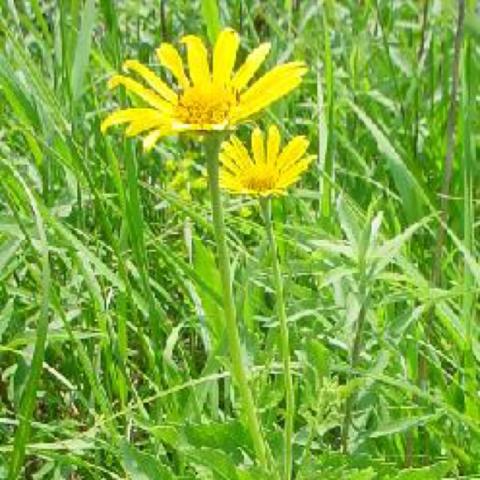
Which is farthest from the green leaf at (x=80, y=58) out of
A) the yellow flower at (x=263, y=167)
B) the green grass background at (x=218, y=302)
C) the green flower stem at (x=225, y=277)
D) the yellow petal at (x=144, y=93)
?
the green flower stem at (x=225, y=277)

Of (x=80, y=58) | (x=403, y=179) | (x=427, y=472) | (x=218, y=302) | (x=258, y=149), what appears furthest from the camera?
(x=403, y=179)

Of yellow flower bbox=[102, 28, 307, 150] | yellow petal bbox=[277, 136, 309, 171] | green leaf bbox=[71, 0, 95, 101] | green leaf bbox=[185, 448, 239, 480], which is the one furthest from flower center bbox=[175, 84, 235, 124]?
green leaf bbox=[71, 0, 95, 101]

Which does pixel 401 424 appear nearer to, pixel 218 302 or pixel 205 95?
pixel 218 302

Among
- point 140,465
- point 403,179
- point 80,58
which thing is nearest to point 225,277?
point 140,465

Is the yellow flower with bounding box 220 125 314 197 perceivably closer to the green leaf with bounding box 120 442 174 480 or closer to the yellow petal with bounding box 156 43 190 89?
the yellow petal with bounding box 156 43 190 89

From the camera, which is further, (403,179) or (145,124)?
(403,179)

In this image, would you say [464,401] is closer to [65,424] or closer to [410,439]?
[410,439]

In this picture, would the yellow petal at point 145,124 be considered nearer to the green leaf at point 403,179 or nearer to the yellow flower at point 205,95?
the yellow flower at point 205,95

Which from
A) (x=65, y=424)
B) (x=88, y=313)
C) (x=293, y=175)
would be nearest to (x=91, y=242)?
(x=88, y=313)
